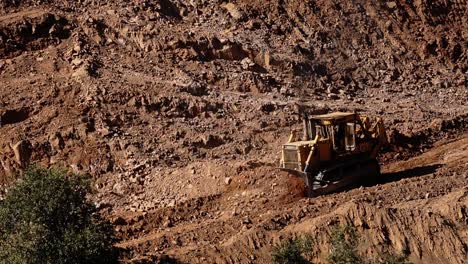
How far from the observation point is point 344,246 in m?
14.4

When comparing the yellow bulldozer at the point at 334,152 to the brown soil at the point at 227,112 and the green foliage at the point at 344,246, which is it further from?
the green foliage at the point at 344,246

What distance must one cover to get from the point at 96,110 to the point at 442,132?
959 cm

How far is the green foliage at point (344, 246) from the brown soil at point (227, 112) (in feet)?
1.39

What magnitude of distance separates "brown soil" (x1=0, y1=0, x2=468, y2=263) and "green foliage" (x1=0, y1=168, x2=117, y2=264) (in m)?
1.65

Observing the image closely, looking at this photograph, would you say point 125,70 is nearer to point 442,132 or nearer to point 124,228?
point 124,228

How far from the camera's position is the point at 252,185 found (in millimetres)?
18875

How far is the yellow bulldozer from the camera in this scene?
18047 millimetres

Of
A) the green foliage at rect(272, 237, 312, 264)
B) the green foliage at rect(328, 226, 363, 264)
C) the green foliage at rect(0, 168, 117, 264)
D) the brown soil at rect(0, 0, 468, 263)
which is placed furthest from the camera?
the brown soil at rect(0, 0, 468, 263)

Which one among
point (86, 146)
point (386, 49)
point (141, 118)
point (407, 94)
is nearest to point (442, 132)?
point (407, 94)

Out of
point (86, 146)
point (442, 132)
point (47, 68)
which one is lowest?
point (442, 132)

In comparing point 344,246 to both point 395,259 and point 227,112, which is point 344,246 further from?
point 227,112

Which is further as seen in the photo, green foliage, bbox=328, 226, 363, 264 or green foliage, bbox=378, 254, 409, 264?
green foliage, bbox=328, 226, 363, 264

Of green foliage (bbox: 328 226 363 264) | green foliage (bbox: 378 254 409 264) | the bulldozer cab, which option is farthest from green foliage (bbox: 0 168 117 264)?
the bulldozer cab

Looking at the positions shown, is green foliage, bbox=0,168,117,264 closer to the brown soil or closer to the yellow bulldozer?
the brown soil
